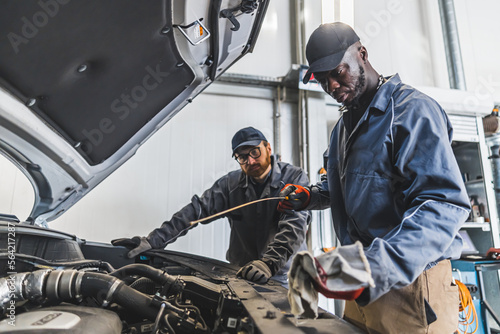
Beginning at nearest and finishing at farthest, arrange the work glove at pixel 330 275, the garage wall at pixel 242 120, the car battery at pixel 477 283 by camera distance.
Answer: the work glove at pixel 330 275
the car battery at pixel 477 283
the garage wall at pixel 242 120

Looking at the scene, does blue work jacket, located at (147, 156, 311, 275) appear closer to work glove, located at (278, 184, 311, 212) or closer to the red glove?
work glove, located at (278, 184, 311, 212)

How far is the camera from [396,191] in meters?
0.90

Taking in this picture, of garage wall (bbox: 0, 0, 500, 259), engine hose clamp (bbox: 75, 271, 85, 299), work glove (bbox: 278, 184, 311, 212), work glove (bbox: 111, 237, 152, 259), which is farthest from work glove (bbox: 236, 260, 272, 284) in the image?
garage wall (bbox: 0, 0, 500, 259)

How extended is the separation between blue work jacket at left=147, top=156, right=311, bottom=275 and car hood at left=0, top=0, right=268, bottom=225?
24.1 inches

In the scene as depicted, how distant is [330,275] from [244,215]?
5.14 feet

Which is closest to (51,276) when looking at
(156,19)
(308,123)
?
(156,19)

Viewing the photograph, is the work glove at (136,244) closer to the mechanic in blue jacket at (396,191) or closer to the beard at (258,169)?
the beard at (258,169)

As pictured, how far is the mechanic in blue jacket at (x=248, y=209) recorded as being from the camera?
1.89 m

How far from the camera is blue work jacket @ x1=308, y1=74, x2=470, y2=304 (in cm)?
66

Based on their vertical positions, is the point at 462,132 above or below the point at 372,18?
below

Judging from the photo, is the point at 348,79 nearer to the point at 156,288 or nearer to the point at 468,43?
the point at 156,288

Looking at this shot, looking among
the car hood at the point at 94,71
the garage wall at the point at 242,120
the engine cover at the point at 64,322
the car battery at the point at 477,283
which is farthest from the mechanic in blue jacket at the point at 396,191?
the garage wall at the point at 242,120

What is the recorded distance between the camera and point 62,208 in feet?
5.53

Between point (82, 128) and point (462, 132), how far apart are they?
337cm
